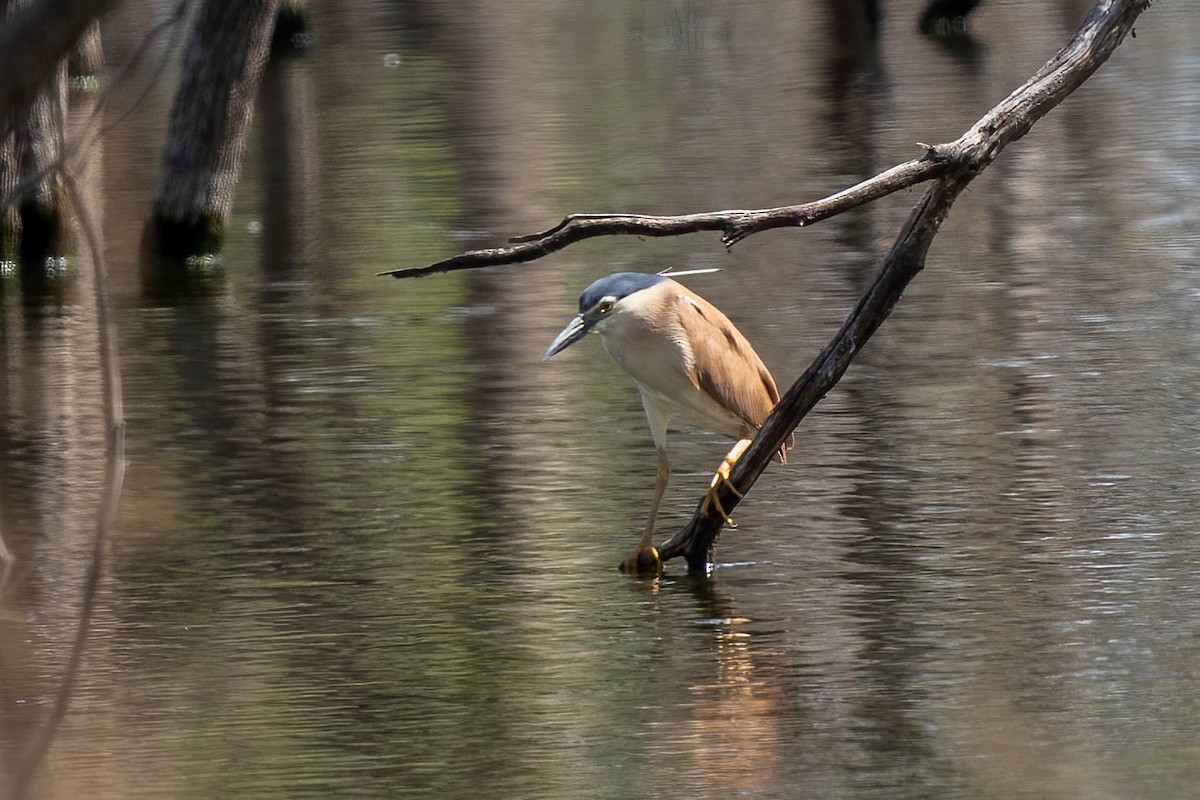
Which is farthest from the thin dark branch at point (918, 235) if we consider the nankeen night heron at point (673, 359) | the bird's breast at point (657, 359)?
the bird's breast at point (657, 359)

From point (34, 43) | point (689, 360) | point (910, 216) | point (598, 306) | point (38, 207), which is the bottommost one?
point (689, 360)

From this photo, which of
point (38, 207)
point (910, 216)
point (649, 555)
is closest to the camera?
point (910, 216)

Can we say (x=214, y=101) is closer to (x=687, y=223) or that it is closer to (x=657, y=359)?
(x=657, y=359)

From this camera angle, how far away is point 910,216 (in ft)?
23.2

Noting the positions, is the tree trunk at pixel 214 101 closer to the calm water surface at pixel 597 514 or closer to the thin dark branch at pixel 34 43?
the calm water surface at pixel 597 514

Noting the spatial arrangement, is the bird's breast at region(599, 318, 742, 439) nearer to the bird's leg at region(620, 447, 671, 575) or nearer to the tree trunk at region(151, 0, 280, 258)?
the bird's leg at region(620, 447, 671, 575)

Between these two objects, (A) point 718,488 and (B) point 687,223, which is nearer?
(B) point 687,223

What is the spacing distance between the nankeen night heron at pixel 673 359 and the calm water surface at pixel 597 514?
410mm

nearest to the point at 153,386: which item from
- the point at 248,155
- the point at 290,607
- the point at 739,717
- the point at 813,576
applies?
the point at 290,607

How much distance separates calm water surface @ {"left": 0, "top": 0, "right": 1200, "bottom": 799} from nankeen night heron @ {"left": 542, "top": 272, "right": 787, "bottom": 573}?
0.41 metres

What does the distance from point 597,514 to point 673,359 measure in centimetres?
132

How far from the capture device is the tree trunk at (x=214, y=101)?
13.3 m

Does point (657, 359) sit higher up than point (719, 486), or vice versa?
point (657, 359)

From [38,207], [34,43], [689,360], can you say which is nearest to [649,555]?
[689,360]
